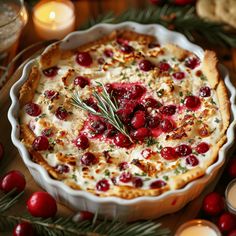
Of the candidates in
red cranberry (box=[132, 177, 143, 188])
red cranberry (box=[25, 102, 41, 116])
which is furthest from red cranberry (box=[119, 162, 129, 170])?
red cranberry (box=[25, 102, 41, 116])

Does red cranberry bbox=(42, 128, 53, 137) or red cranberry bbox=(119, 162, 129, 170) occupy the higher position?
red cranberry bbox=(42, 128, 53, 137)

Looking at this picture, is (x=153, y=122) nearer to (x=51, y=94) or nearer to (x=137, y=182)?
(x=137, y=182)

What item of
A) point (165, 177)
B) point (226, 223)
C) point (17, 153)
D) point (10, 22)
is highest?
point (10, 22)

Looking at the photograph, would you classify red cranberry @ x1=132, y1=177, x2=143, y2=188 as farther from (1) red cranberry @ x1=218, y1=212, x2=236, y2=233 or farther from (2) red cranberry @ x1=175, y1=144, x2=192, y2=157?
(1) red cranberry @ x1=218, y1=212, x2=236, y2=233

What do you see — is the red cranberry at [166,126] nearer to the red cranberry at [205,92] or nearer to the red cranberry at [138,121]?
the red cranberry at [138,121]

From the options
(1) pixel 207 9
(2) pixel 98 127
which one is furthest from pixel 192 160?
(1) pixel 207 9

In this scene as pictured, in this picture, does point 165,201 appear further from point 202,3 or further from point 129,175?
point 202,3
